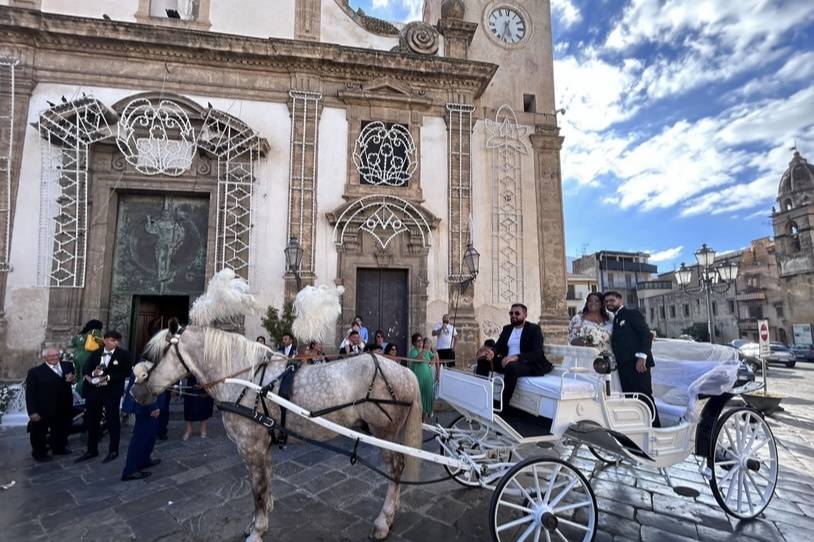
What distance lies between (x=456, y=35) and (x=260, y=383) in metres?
11.3

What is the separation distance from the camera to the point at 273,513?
12.2 feet

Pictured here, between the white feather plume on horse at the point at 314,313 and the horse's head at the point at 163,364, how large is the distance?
35.9 inches

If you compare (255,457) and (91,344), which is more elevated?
(91,344)

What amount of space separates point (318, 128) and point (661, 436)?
9.57m

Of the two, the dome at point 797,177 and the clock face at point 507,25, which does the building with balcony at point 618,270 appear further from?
the clock face at point 507,25

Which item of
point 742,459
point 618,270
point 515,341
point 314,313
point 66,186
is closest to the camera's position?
point 314,313

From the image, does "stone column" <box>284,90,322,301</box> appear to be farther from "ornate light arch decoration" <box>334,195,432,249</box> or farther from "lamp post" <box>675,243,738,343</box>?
"lamp post" <box>675,243,738,343</box>

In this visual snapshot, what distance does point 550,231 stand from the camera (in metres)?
11.2

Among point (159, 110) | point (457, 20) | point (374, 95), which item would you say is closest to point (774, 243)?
point (457, 20)

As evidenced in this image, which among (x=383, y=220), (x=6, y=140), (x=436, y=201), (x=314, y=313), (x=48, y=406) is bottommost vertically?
(x=48, y=406)

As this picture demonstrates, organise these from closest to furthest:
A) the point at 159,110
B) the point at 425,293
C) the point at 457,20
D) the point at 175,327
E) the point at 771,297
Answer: the point at 175,327 < the point at 159,110 < the point at 425,293 < the point at 457,20 < the point at 771,297

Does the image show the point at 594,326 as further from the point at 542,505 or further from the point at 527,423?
the point at 542,505

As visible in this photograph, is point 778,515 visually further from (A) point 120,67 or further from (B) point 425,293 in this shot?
(A) point 120,67

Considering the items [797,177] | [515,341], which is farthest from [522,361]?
[797,177]
